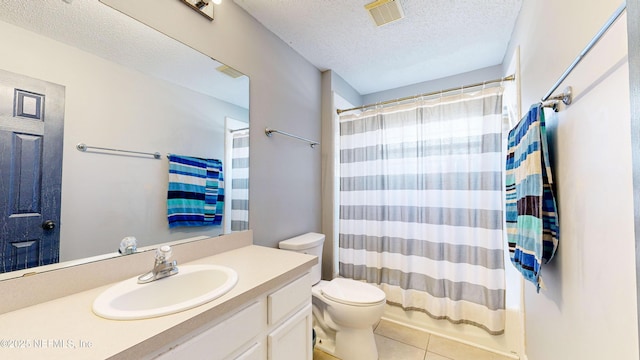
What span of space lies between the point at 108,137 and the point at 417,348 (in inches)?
91.3

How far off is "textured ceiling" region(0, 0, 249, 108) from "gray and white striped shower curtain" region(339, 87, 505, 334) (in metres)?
1.41

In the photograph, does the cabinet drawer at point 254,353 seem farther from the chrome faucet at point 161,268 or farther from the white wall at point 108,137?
the white wall at point 108,137

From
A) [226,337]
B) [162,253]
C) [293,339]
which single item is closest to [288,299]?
[293,339]

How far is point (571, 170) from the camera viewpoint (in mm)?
865

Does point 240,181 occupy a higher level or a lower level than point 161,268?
higher

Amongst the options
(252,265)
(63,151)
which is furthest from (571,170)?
(63,151)

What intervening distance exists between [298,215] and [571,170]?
165cm

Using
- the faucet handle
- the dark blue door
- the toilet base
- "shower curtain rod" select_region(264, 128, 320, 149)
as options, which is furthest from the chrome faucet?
the toilet base

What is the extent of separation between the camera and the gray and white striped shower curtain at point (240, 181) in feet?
4.96

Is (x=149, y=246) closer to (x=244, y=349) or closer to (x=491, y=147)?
(x=244, y=349)

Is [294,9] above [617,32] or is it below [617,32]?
above

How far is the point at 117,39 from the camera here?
1.03 meters

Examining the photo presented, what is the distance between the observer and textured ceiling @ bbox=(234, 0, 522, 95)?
60.3 inches

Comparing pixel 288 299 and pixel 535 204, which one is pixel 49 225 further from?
pixel 535 204
